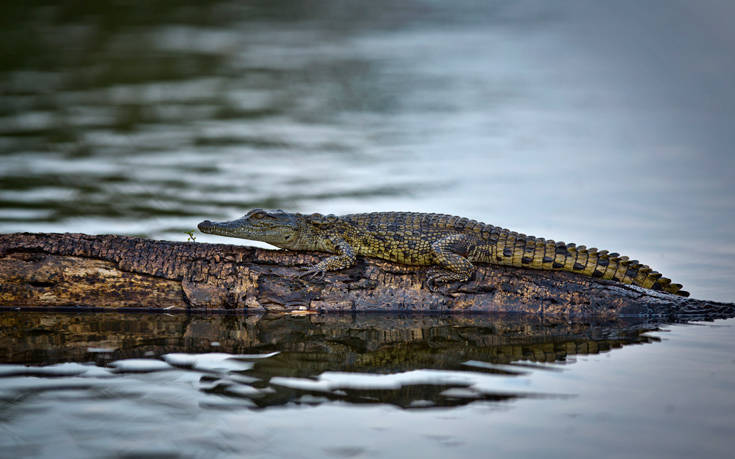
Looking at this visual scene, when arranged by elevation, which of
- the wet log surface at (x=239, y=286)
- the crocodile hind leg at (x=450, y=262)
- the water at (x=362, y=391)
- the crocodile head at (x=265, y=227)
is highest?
the crocodile head at (x=265, y=227)

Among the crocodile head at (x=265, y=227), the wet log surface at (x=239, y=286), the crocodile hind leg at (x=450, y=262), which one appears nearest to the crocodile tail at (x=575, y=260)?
the wet log surface at (x=239, y=286)

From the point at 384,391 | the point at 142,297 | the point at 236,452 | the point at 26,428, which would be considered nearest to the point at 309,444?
the point at 236,452

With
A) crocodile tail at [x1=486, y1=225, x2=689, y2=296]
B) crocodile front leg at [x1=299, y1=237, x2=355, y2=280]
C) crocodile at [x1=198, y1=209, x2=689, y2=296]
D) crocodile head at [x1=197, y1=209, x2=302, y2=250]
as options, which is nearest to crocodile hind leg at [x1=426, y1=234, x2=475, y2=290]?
crocodile at [x1=198, y1=209, x2=689, y2=296]

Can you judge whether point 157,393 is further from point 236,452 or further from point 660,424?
point 660,424

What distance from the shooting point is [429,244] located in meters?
6.45

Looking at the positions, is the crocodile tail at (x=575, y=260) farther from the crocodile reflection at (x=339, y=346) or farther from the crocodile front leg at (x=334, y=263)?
the crocodile front leg at (x=334, y=263)

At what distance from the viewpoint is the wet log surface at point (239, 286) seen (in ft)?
19.2

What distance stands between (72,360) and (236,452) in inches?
75.1

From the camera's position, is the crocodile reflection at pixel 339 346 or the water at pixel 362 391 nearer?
the water at pixel 362 391

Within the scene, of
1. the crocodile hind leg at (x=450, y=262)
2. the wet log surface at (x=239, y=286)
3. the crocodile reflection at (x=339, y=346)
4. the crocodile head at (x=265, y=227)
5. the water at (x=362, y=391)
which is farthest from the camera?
the crocodile head at (x=265, y=227)

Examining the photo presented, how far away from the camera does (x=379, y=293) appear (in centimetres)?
608

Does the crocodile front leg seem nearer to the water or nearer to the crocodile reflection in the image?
the crocodile reflection

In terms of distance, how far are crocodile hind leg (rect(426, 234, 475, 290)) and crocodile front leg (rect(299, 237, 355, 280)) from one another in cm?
82

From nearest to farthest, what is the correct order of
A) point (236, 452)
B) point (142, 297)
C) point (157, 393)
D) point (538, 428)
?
point (236, 452), point (538, 428), point (157, 393), point (142, 297)
